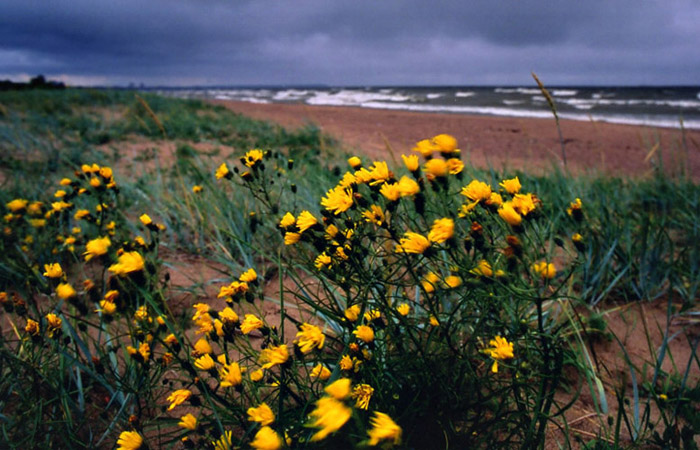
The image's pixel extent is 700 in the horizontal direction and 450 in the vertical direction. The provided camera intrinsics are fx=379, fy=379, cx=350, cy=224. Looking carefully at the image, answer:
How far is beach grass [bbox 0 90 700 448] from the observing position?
0.85m

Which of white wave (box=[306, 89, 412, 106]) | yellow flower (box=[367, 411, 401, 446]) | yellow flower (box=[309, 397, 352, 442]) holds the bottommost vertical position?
yellow flower (box=[367, 411, 401, 446])

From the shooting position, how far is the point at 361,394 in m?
0.80

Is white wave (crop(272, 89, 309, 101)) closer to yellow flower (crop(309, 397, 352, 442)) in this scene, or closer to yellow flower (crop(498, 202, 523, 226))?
yellow flower (crop(498, 202, 523, 226))

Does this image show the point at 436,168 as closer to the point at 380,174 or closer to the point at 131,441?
the point at 380,174

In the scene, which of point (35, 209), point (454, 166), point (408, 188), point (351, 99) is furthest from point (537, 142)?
point (351, 99)

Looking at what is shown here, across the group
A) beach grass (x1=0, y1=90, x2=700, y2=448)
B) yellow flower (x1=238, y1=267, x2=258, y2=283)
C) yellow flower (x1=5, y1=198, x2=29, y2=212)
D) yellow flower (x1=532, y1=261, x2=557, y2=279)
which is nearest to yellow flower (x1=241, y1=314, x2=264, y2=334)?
beach grass (x1=0, y1=90, x2=700, y2=448)

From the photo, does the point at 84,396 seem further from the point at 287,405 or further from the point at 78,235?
the point at 78,235

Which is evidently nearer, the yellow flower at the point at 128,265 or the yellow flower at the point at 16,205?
the yellow flower at the point at 128,265

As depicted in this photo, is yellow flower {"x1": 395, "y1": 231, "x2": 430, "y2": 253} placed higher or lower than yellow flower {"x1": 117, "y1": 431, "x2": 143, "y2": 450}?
higher

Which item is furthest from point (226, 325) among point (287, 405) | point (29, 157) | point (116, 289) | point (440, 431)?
point (29, 157)

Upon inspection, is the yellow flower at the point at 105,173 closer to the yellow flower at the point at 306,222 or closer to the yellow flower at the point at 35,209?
the yellow flower at the point at 35,209

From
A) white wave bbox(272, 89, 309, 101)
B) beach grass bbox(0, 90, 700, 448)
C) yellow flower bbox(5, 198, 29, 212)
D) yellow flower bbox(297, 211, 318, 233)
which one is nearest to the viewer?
beach grass bbox(0, 90, 700, 448)

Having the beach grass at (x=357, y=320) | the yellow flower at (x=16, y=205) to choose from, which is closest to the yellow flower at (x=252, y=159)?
the beach grass at (x=357, y=320)

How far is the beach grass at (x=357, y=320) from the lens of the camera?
85 centimetres
